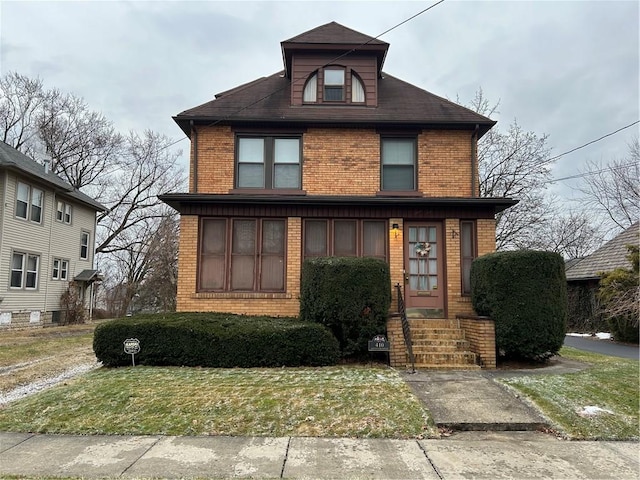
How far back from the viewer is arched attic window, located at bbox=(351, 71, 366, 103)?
1301 centimetres

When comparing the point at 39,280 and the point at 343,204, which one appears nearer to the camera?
the point at 343,204

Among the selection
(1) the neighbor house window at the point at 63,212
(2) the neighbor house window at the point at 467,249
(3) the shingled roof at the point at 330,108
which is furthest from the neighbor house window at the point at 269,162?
(1) the neighbor house window at the point at 63,212

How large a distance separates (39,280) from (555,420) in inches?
867

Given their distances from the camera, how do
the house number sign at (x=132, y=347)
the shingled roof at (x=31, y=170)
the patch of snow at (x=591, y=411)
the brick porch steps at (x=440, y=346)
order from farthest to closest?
the shingled roof at (x=31, y=170) → the brick porch steps at (x=440, y=346) → the house number sign at (x=132, y=347) → the patch of snow at (x=591, y=411)

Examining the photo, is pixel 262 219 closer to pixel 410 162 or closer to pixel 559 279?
pixel 410 162

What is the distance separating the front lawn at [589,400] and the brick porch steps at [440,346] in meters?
1.37

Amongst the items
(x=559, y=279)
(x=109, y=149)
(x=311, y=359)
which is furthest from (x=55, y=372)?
(x=109, y=149)

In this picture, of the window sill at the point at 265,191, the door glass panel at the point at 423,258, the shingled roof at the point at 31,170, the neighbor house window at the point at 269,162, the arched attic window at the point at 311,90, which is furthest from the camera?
the shingled roof at the point at 31,170

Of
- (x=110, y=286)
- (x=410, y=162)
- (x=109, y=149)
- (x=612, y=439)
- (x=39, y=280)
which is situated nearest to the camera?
(x=612, y=439)

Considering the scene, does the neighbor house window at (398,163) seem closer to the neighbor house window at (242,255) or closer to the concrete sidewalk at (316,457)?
the neighbor house window at (242,255)

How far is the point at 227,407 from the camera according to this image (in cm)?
633

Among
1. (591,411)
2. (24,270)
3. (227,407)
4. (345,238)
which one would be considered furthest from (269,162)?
(24,270)

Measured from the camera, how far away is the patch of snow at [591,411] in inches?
247

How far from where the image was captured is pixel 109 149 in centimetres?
3397
